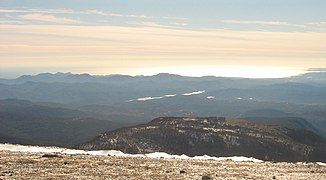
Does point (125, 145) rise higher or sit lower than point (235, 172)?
lower

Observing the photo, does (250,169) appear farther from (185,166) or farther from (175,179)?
(175,179)

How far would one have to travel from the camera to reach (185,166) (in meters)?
39.3

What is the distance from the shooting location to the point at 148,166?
3844 cm

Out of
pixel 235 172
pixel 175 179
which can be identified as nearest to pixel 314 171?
pixel 235 172

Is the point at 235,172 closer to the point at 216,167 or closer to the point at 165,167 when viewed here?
the point at 216,167

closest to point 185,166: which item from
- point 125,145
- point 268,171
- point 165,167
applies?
point 165,167

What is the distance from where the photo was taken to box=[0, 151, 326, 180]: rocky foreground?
33062mm

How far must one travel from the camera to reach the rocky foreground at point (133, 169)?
33062 mm

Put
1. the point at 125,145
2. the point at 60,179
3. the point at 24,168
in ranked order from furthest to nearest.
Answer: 1. the point at 125,145
2. the point at 24,168
3. the point at 60,179

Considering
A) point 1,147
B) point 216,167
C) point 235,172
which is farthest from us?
point 1,147

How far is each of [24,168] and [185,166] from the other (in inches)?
563

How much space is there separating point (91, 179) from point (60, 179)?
2253mm

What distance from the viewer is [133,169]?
120 ft

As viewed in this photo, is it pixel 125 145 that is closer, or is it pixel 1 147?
pixel 1 147
